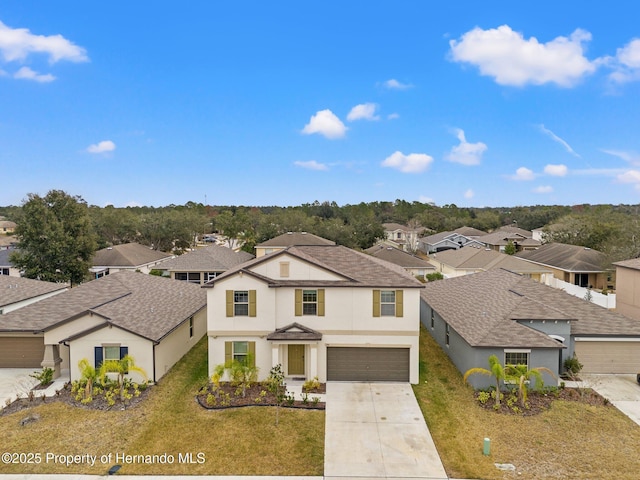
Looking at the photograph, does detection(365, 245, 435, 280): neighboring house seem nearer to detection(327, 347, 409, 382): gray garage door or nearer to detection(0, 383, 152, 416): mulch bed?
detection(327, 347, 409, 382): gray garage door

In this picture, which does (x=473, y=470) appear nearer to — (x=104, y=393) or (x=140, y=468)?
(x=140, y=468)

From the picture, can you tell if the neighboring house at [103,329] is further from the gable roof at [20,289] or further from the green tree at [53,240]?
the green tree at [53,240]

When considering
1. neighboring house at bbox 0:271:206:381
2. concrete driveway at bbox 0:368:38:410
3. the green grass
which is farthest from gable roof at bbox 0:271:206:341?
the green grass

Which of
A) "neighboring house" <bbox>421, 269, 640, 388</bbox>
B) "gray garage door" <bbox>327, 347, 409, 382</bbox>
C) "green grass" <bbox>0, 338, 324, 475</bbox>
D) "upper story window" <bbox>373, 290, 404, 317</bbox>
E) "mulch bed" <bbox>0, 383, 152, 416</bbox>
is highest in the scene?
"upper story window" <bbox>373, 290, 404, 317</bbox>

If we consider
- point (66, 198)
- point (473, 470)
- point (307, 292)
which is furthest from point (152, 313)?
point (66, 198)

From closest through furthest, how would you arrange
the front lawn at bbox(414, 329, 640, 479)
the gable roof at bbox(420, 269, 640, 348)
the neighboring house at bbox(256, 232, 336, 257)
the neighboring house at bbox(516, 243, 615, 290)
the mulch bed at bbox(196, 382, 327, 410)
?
the front lawn at bbox(414, 329, 640, 479), the mulch bed at bbox(196, 382, 327, 410), the gable roof at bbox(420, 269, 640, 348), the neighboring house at bbox(516, 243, 615, 290), the neighboring house at bbox(256, 232, 336, 257)

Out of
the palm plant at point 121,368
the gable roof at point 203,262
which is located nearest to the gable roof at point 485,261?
the gable roof at point 203,262

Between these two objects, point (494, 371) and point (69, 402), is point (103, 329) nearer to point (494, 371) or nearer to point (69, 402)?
point (69, 402)
